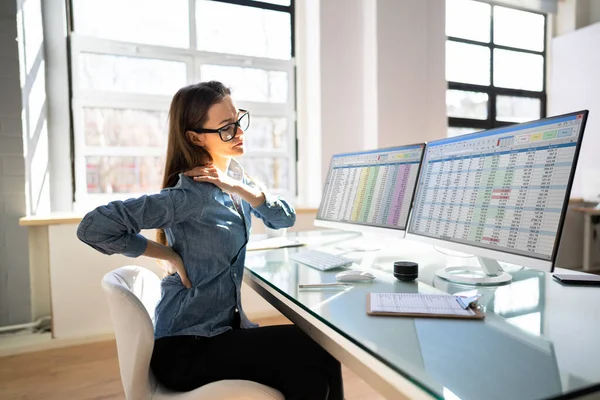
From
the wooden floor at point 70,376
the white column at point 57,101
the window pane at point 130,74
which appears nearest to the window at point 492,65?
the window pane at point 130,74

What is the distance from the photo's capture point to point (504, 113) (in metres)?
4.60


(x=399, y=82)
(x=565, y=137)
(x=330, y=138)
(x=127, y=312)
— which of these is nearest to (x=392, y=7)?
(x=399, y=82)

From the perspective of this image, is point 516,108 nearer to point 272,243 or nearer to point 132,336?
point 272,243

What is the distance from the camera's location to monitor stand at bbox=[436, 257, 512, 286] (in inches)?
47.1

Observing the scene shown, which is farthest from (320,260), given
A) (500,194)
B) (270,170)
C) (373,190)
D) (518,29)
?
(518,29)

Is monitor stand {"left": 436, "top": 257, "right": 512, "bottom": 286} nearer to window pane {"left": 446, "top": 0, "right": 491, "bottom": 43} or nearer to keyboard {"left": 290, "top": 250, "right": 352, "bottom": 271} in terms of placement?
keyboard {"left": 290, "top": 250, "right": 352, "bottom": 271}

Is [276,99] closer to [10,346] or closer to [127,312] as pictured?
[10,346]

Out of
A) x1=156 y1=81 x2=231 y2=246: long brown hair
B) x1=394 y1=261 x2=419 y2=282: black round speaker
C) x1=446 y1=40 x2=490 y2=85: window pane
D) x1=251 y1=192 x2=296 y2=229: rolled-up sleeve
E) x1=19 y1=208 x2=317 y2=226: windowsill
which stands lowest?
x1=394 y1=261 x2=419 y2=282: black round speaker

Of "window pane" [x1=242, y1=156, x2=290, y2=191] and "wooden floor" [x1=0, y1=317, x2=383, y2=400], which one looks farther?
"window pane" [x1=242, y1=156, x2=290, y2=191]

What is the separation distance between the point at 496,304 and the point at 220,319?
753 millimetres

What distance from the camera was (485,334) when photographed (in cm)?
80

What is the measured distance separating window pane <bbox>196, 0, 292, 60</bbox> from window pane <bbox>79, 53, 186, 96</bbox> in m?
0.34

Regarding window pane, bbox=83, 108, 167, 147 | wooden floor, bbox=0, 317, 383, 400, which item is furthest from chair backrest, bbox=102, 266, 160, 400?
window pane, bbox=83, 108, 167, 147

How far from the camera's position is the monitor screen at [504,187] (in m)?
0.97
